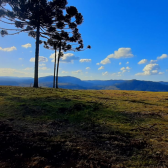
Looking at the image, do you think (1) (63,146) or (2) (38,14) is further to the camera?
(2) (38,14)

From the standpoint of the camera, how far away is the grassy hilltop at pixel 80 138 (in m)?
5.95

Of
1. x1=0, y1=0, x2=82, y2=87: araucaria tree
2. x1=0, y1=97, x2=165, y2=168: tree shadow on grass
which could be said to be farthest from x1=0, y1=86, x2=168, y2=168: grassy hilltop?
x1=0, y1=0, x2=82, y2=87: araucaria tree

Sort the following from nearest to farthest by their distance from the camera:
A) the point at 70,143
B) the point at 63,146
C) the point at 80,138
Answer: the point at 63,146, the point at 70,143, the point at 80,138

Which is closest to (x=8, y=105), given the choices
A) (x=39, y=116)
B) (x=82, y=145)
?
(x=39, y=116)

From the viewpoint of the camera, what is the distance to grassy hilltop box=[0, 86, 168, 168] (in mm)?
5949

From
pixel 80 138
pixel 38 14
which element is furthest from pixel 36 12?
pixel 80 138

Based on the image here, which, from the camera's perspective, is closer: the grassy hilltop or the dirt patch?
the dirt patch

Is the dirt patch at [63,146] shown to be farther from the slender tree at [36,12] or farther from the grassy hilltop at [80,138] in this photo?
the slender tree at [36,12]

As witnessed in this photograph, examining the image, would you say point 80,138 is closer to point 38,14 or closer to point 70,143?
point 70,143

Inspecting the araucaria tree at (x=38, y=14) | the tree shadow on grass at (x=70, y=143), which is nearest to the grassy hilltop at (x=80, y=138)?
the tree shadow on grass at (x=70, y=143)

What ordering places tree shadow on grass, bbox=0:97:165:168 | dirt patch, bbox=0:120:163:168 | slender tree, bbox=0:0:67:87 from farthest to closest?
slender tree, bbox=0:0:67:87
tree shadow on grass, bbox=0:97:165:168
dirt patch, bbox=0:120:163:168

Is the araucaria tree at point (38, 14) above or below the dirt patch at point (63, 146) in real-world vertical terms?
above

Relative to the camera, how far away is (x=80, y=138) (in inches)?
326

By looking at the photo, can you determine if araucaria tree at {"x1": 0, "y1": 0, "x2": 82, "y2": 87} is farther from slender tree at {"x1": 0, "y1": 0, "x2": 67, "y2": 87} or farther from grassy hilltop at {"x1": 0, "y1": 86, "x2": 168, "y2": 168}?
grassy hilltop at {"x1": 0, "y1": 86, "x2": 168, "y2": 168}
